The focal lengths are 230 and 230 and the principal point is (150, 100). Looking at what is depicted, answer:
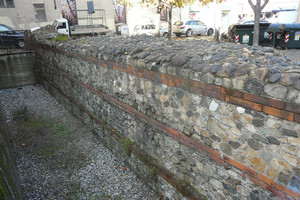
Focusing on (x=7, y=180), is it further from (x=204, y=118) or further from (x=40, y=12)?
(x=40, y=12)

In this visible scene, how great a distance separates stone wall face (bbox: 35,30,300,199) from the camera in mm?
2453

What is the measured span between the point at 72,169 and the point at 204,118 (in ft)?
11.7

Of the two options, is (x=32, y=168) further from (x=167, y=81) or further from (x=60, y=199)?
(x=167, y=81)

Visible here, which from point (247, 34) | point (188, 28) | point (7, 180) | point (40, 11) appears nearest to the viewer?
point (7, 180)

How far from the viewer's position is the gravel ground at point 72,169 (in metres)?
4.65

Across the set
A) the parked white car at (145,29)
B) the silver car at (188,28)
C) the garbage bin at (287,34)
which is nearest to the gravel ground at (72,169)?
the garbage bin at (287,34)

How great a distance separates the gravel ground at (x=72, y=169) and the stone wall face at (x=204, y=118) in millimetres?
387

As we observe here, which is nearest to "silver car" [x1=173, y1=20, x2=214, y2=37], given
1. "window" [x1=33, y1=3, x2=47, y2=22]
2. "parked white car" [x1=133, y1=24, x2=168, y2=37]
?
→ "parked white car" [x1=133, y1=24, x2=168, y2=37]

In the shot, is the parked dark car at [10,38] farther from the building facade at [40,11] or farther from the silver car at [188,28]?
the silver car at [188,28]

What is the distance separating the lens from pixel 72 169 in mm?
5328

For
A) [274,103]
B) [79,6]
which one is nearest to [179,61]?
[274,103]

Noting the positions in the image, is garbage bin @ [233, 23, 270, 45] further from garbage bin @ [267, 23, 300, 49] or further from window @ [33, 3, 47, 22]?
window @ [33, 3, 47, 22]

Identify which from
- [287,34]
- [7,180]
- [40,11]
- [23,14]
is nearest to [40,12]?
[40,11]

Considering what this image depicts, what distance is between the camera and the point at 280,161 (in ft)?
8.21
